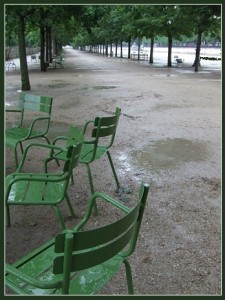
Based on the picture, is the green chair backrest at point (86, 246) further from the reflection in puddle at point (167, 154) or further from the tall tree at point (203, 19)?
the tall tree at point (203, 19)

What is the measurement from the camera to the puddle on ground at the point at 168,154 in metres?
5.33

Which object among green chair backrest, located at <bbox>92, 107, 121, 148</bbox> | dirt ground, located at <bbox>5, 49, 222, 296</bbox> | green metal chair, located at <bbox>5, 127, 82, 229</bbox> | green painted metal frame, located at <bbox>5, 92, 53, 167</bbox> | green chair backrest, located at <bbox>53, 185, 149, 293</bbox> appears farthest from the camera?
green painted metal frame, located at <bbox>5, 92, 53, 167</bbox>

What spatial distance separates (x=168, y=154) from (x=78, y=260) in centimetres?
435

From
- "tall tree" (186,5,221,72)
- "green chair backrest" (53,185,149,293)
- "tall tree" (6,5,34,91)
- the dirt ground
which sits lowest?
the dirt ground

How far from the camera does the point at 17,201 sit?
2811 mm

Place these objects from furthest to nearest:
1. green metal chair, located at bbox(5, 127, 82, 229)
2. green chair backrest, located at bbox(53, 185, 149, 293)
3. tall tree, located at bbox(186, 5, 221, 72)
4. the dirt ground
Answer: tall tree, located at bbox(186, 5, 221, 72)
the dirt ground
green metal chair, located at bbox(5, 127, 82, 229)
green chair backrest, located at bbox(53, 185, 149, 293)

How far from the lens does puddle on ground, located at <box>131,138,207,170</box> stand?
5328 mm

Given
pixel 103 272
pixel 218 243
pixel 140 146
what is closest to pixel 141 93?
pixel 140 146

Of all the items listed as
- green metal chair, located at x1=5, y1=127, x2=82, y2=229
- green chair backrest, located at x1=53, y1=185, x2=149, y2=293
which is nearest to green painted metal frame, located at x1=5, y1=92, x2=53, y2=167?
green metal chair, located at x1=5, y1=127, x2=82, y2=229

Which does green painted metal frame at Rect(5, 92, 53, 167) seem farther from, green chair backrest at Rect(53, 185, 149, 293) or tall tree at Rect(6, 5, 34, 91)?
tall tree at Rect(6, 5, 34, 91)

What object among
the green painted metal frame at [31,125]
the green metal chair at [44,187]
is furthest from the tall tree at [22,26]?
the green metal chair at [44,187]

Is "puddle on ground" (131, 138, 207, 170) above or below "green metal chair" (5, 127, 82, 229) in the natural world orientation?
below

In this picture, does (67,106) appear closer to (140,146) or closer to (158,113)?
(158,113)

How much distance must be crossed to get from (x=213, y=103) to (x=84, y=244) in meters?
10.2
